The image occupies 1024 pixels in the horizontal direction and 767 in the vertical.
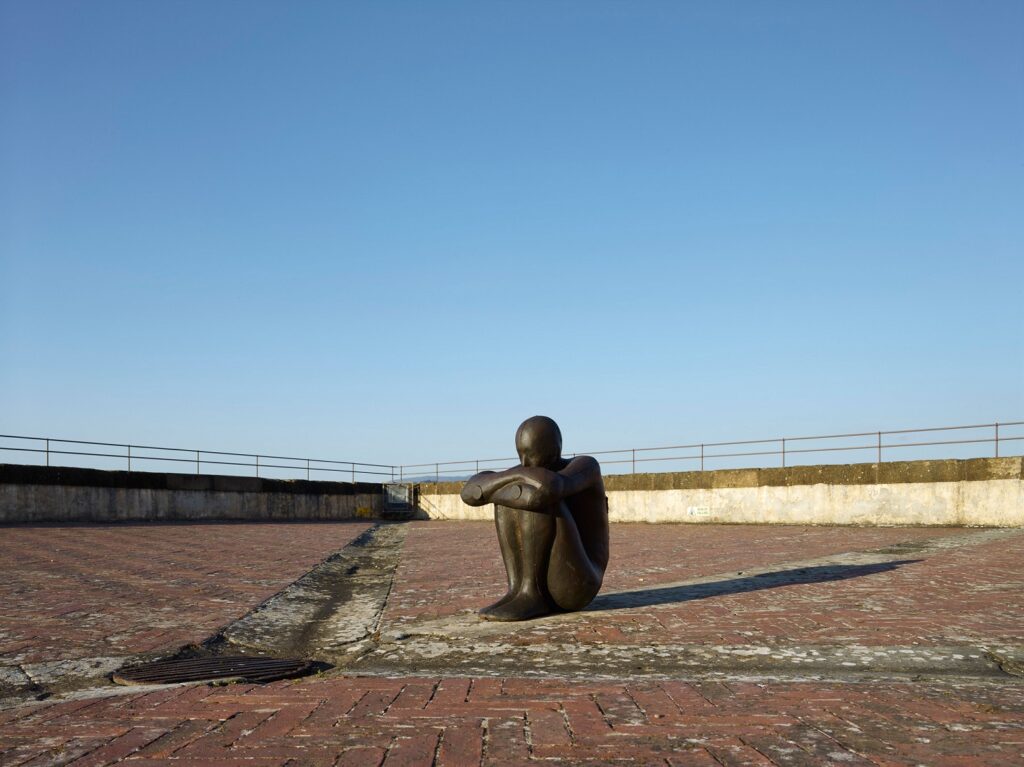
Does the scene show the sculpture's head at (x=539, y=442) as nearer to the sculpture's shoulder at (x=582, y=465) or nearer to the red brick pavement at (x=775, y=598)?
the sculpture's shoulder at (x=582, y=465)

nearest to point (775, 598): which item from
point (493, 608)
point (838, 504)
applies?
point (493, 608)

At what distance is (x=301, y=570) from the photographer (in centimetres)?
961

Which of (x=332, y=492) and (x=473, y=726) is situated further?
(x=332, y=492)

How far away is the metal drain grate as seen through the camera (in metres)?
4.43

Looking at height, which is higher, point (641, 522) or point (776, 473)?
point (776, 473)

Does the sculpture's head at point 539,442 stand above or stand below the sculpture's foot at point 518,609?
above

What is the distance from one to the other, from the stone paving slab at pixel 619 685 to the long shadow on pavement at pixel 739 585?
0.03 m

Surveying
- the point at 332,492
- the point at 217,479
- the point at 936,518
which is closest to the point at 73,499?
the point at 217,479

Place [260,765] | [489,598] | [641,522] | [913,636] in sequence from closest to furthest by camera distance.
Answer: [260,765] < [913,636] < [489,598] < [641,522]

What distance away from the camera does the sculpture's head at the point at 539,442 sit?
6012 millimetres

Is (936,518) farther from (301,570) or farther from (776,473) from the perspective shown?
(301,570)

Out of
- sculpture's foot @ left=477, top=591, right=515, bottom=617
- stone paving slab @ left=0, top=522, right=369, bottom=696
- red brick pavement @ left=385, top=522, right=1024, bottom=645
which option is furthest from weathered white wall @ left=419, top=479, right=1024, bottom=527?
sculpture's foot @ left=477, top=591, right=515, bottom=617

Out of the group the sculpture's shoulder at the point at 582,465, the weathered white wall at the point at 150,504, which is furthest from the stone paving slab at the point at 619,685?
the weathered white wall at the point at 150,504

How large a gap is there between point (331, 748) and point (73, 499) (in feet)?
55.1
